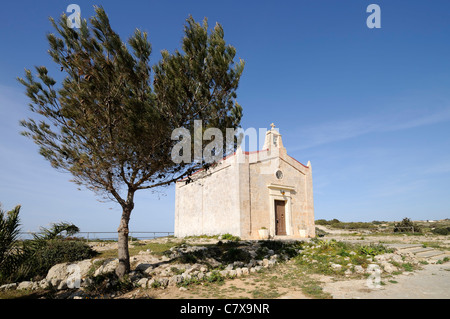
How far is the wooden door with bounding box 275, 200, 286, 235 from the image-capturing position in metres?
20.8

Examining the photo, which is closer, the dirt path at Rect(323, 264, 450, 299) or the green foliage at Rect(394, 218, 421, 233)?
the dirt path at Rect(323, 264, 450, 299)

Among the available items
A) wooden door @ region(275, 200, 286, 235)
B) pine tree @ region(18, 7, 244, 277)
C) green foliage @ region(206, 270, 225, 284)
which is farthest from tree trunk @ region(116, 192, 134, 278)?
wooden door @ region(275, 200, 286, 235)

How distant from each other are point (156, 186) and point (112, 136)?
8.32 feet

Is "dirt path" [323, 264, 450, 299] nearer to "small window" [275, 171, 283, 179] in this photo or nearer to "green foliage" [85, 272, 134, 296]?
"green foliage" [85, 272, 134, 296]

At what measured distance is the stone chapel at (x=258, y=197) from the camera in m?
19.0

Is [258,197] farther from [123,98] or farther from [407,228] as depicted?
[407,228]

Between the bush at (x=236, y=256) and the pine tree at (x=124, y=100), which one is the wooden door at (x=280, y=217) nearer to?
the bush at (x=236, y=256)

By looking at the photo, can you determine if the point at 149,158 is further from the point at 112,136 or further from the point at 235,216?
the point at 235,216

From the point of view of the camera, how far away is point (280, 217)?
21125 millimetres

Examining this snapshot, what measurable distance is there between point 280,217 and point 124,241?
14309mm

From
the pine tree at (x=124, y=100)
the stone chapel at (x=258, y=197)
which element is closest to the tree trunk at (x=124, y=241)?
the pine tree at (x=124, y=100)
